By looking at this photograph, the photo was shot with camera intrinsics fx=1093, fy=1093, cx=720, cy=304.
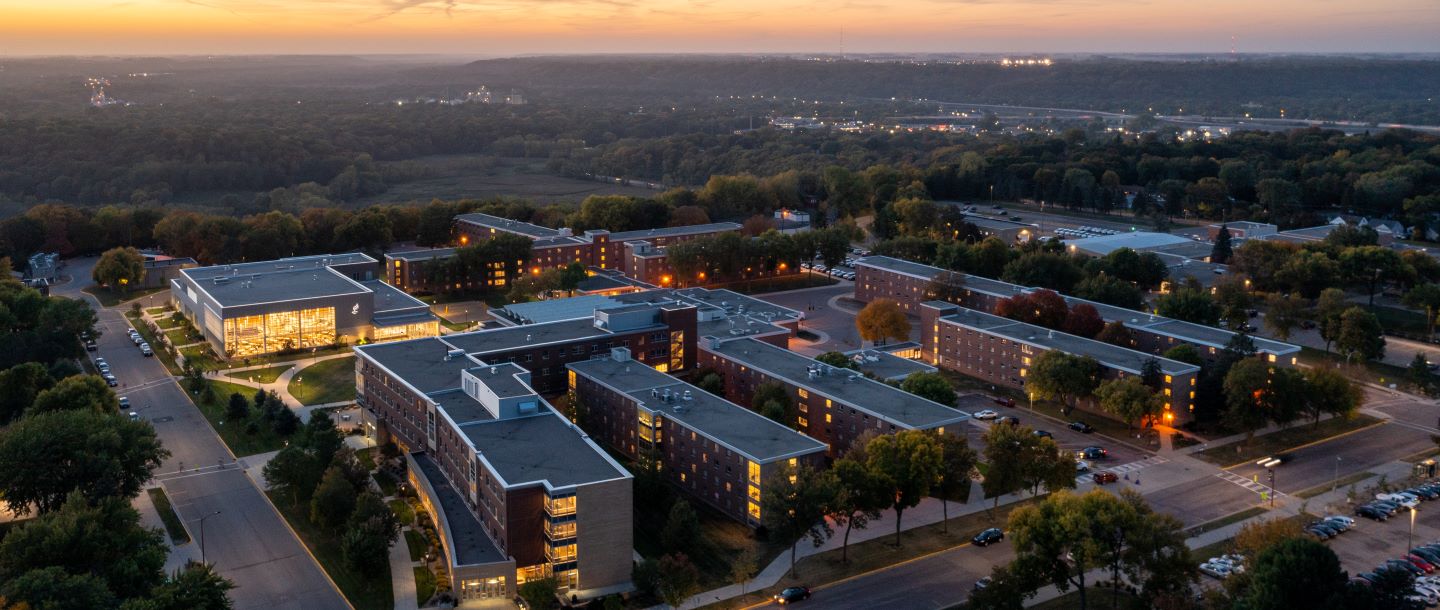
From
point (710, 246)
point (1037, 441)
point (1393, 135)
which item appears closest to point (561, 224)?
point (710, 246)

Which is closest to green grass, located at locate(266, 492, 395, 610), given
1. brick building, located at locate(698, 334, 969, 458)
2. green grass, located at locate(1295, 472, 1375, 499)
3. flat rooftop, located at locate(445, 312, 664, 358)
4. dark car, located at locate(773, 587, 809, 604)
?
dark car, located at locate(773, 587, 809, 604)

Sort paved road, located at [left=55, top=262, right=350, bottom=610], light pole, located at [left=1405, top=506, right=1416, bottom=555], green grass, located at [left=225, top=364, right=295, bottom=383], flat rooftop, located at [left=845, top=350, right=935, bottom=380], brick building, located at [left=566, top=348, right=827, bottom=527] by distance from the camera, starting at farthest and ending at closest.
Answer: green grass, located at [left=225, top=364, right=295, bottom=383], flat rooftop, located at [left=845, top=350, right=935, bottom=380], brick building, located at [left=566, top=348, right=827, bottom=527], light pole, located at [left=1405, top=506, right=1416, bottom=555], paved road, located at [left=55, top=262, right=350, bottom=610]

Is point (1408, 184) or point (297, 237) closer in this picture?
point (297, 237)

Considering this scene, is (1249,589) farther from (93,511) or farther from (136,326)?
→ (136,326)

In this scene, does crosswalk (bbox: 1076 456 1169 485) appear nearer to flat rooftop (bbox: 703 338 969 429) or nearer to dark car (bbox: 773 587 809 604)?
flat rooftop (bbox: 703 338 969 429)

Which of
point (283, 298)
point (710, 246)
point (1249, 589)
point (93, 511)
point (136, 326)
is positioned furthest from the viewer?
point (710, 246)

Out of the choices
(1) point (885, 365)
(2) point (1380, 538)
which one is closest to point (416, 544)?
(1) point (885, 365)

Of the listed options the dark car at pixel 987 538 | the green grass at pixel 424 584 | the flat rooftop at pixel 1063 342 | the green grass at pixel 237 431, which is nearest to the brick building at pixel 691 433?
the dark car at pixel 987 538

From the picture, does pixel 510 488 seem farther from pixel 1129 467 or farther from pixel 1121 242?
pixel 1121 242
